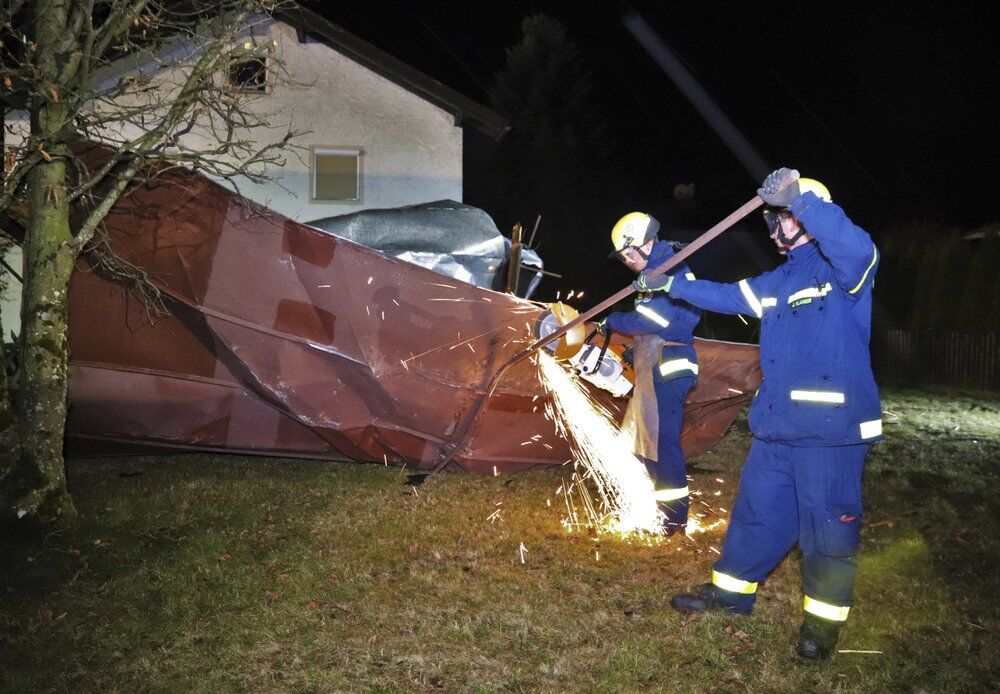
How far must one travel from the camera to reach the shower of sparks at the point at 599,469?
5684 millimetres

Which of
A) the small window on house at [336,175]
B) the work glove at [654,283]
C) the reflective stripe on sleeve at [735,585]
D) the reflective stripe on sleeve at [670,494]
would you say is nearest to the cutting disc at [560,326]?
the reflective stripe on sleeve at [670,494]

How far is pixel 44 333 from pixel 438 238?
3.63 m

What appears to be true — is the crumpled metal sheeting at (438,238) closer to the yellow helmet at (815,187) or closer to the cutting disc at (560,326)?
→ the cutting disc at (560,326)

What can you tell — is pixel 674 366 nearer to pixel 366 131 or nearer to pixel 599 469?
pixel 599 469

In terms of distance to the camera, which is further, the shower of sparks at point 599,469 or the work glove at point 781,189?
the shower of sparks at point 599,469

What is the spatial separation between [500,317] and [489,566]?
2069 mm

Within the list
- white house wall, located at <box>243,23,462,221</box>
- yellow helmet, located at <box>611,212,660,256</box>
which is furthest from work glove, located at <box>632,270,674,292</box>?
white house wall, located at <box>243,23,462,221</box>

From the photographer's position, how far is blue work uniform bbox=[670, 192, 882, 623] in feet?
11.8

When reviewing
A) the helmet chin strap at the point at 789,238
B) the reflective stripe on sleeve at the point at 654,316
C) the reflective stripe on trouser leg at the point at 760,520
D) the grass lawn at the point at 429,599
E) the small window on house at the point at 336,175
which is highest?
the small window on house at the point at 336,175

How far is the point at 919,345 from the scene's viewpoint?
1933 centimetres

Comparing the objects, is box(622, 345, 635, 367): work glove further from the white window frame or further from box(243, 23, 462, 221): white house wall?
the white window frame

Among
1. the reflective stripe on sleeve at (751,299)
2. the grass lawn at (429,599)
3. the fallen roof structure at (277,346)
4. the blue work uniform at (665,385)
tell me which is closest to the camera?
the grass lawn at (429,599)

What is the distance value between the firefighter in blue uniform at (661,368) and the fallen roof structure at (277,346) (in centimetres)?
105

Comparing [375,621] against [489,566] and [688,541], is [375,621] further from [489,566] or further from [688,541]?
[688,541]
